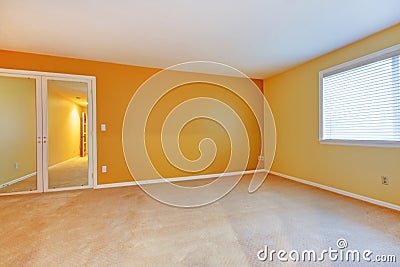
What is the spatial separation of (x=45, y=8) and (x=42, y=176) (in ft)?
8.37

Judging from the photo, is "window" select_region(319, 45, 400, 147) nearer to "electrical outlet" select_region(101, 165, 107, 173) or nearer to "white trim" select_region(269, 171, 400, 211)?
"white trim" select_region(269, 171, 400, 211)

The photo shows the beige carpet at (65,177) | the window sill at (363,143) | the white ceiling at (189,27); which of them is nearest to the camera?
the white ceiling at (189,27)

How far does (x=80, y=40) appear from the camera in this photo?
9.50 feet

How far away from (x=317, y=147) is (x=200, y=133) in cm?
222

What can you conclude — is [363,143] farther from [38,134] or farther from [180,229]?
[38,134]

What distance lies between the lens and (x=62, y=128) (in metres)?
3.64

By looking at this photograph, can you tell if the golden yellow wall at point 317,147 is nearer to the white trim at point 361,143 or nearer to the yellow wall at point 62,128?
the white trim at point 361,143

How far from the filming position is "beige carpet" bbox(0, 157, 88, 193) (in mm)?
3381

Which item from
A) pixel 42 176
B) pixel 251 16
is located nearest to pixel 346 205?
pixel 251 16

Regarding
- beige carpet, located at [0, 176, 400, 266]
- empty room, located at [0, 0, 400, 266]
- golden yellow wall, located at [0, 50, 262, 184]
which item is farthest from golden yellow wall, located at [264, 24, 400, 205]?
golden yellow wall, located at [0, 50, 262, 184]

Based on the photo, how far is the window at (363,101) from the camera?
259 cm

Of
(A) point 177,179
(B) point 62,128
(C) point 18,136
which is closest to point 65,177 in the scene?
(B) point 62,128

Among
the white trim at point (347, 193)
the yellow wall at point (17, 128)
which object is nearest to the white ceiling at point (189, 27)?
the yellow wall at point (17, 128)

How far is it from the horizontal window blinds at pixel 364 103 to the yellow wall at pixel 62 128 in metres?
4.23
